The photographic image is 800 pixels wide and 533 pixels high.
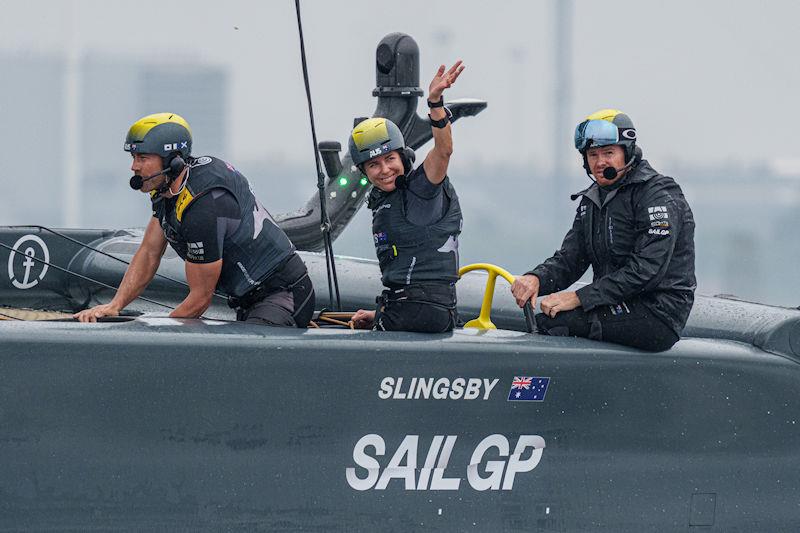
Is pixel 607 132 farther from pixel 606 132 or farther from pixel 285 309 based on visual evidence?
pixel 285 309

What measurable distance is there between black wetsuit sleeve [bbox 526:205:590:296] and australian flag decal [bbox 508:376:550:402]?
622 mm

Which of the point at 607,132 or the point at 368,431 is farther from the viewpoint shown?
the point at 607,132

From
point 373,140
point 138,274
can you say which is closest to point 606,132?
point 373,140

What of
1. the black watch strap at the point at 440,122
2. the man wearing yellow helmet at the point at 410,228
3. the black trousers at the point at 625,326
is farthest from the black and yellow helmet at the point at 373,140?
the black trousers at the point at 625,326

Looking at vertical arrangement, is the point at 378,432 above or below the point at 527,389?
below

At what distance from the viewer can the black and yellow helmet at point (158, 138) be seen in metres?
4.94

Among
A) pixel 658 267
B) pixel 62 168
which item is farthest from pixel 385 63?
pixel 62 168

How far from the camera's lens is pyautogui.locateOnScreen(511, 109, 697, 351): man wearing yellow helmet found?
494 cm

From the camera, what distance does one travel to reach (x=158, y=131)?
16.3ft

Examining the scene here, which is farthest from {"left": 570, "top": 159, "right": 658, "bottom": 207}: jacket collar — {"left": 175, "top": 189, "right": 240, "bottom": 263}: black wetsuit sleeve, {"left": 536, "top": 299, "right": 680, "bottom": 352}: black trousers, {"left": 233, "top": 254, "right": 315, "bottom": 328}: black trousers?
{"left": 175, "top": 189, "right": 240, "bottom": 263}: black wetsuit sleeve

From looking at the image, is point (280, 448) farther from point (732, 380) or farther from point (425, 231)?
point (732, 380)

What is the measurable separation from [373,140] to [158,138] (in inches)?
29.3

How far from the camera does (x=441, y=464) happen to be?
4758 mm

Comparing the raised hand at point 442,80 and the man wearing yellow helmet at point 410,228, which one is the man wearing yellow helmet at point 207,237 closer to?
the man wearing yellow helmet at point 410,228
